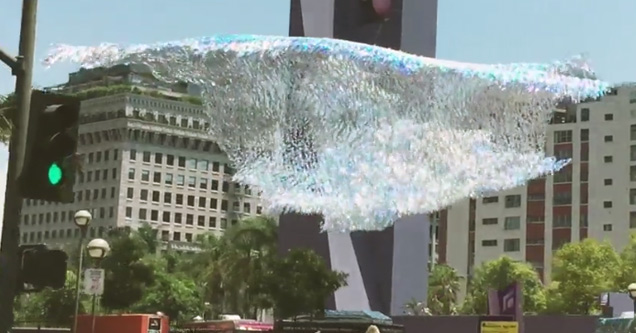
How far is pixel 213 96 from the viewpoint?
33.1 m

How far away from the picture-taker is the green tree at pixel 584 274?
72875mm

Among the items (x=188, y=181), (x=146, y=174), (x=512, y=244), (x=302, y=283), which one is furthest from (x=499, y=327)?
(x=188, y=181)

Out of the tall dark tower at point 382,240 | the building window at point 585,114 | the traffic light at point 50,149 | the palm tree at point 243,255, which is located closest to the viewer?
the traffic light at point 50,149

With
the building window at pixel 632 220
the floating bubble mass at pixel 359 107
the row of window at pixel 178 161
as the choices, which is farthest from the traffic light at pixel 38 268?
the row of window at pixel 178 161

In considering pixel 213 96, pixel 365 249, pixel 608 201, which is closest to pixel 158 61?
pixel 213 96

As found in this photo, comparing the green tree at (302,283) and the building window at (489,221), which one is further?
the building window at (489,221)

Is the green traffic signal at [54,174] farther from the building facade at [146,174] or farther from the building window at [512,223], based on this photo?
the building facade at [146,174]

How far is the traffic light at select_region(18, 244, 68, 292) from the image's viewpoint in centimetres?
1011

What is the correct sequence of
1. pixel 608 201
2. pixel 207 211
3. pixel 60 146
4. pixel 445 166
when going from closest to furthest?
pixel 60 146, pixel 445 166, pixel 608 201, pixel 207 211

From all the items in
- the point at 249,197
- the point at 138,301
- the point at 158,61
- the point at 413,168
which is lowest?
the point at 138,301

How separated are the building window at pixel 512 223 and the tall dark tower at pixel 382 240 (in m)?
54.6

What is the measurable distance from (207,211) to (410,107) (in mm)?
107936

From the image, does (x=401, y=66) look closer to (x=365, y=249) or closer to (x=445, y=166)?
(x=445, y=166)

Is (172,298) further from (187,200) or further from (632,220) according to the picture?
(187,200)
